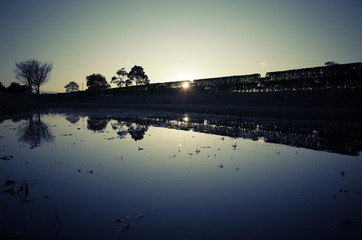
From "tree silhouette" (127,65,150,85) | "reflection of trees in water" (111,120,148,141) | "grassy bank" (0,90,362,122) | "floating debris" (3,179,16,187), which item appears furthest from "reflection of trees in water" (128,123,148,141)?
"tree silhouette" (127,65,150,85)

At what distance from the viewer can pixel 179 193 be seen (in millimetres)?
4172

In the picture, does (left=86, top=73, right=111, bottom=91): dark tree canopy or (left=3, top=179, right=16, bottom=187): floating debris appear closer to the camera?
(left=3, top=179, right=16, bottom=187): floating debris

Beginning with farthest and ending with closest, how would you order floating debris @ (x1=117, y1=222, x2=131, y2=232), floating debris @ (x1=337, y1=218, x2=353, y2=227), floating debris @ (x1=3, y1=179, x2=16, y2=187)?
1. floating debris @ (x1=3, y1=179, x2=16, y2=187)
2. floating debris @ (x1=337, y1=218, x2=353, y2=227)
3. floating debris @ (x1=117, y1=222, x2=131, y2=232)

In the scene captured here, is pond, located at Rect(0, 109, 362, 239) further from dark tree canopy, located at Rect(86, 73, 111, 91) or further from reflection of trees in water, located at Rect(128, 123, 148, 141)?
dark tree canopy, located at Rect(86, 73, 111, 91)

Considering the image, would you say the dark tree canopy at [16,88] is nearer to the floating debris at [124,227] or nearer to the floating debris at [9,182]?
the floating debris at [9,182]

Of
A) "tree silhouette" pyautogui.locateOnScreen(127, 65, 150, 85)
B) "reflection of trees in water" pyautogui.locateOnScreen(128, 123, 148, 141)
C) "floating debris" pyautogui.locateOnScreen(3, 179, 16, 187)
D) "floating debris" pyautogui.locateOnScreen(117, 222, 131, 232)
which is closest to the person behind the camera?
"floating debris" pyautogui.locateOnScreen(117, 222, 131, 232)

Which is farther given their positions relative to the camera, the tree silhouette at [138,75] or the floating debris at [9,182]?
the tree silhouette at [138,75]

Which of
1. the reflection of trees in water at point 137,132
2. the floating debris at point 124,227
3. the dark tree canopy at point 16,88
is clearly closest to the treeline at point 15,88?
the dark tree canopy at point 16,88

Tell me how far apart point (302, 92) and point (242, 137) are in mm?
29591

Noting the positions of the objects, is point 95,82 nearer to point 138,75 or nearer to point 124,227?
point 138,75

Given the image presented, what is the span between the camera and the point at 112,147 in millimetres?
8234

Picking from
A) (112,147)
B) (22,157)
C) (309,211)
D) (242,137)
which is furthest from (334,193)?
(22,157)

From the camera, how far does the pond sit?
2984mm

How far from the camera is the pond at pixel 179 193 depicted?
2.98 metres
